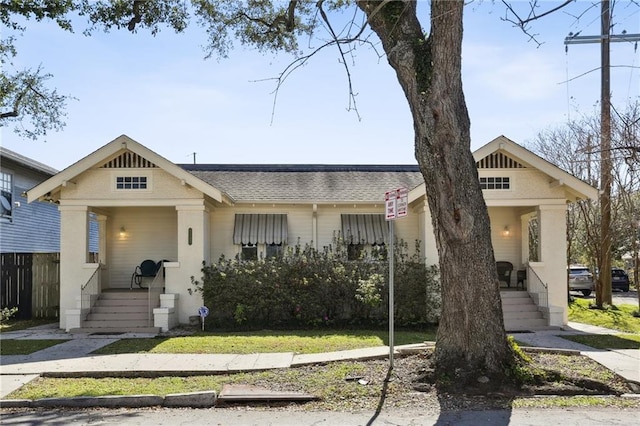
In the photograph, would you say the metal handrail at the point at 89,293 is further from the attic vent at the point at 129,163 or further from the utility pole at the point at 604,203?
the utility pole at the point at 604,203

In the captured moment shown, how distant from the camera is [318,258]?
1523 centimetres

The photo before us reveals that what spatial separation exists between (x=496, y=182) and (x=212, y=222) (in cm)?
846

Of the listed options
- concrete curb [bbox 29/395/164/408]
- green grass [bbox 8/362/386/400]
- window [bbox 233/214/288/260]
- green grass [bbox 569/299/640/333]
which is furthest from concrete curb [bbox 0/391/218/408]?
green grass [bbox 569/299/640/333]

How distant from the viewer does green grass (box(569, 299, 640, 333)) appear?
607 inches

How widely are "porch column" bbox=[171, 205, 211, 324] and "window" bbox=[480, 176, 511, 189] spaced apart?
7.82 m

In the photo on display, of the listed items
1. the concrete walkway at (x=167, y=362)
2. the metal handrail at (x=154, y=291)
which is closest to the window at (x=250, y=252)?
the metal handrail at (x=154, y=291)

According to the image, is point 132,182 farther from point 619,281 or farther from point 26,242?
point 619,281

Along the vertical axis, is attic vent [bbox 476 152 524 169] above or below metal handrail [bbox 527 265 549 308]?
above

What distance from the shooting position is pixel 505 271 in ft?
58.0

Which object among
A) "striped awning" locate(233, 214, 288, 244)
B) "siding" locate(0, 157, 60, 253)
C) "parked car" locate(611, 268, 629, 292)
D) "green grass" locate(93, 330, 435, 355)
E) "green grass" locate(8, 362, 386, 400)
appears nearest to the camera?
"green grass" locate(8, 362, 386, 400)

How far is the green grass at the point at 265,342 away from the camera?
1110 centimetres

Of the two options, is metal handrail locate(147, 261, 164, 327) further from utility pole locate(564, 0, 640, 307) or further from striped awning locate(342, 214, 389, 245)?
utility pole locate(564, 0, 640, 307)

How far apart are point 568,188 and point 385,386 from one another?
34.3 ft

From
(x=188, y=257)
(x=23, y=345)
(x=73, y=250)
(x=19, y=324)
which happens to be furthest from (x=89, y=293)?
(x=23, y=345)
